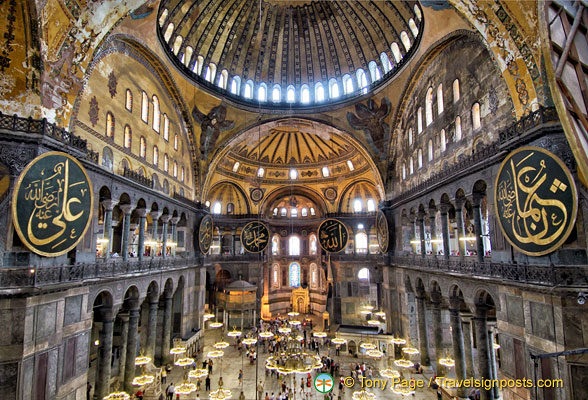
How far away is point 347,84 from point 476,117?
10592 mm

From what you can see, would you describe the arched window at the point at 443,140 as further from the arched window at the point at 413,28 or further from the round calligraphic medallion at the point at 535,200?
the round calligraphic medallion at the point at 535,200

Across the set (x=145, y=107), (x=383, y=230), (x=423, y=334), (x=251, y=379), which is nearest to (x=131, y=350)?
(x=251, y=379)

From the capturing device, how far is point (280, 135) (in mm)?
26203

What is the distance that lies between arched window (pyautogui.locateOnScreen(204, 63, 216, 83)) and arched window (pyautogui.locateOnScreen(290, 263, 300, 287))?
58.6ft

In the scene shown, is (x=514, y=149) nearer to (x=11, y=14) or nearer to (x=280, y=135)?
(x=11, y=14)

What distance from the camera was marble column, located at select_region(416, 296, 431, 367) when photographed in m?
16.5

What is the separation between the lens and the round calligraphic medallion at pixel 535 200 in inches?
289

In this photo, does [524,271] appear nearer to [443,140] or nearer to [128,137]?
[443,140]

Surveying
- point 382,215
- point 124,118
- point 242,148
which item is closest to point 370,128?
point 382,215

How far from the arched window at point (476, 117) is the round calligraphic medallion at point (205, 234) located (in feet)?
48.8

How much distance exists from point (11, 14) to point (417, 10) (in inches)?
551

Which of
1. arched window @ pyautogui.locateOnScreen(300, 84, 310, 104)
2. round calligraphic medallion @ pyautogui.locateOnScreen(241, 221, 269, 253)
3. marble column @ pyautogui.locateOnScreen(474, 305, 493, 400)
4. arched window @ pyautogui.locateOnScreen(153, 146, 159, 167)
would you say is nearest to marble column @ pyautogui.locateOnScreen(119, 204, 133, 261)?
arched window @ pyautogui.locateOnScreen(153, 146, 159, 167)

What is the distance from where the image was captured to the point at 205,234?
68.3 feet

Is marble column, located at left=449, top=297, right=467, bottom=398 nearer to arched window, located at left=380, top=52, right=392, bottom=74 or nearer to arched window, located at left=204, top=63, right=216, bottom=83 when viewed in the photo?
arched window, located at left=380, top=52, right=392, bottom=74
